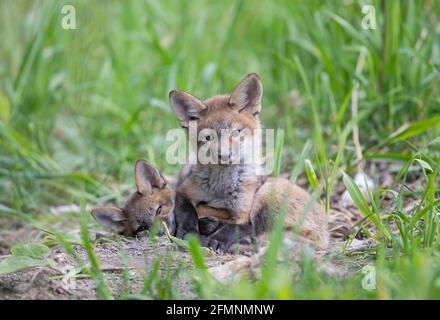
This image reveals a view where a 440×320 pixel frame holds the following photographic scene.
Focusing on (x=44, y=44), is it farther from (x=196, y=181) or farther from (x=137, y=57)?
(x=196, y=181)

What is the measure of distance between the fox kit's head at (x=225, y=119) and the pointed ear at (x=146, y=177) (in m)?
0.34

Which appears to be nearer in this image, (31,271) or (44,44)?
(31,271)

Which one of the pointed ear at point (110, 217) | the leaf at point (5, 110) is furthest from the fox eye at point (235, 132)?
the leaf at point (5, 110)

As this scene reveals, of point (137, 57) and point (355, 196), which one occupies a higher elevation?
point (137, 57)

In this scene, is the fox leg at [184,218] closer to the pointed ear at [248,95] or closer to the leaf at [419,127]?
the pointed ear at [248,95]

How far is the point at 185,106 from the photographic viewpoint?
15.8ft

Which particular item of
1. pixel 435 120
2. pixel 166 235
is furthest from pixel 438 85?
pixel 166 235

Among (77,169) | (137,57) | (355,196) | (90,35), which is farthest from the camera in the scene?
(137,57)

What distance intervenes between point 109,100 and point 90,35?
2.45 feet

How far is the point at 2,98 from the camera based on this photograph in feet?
23.6

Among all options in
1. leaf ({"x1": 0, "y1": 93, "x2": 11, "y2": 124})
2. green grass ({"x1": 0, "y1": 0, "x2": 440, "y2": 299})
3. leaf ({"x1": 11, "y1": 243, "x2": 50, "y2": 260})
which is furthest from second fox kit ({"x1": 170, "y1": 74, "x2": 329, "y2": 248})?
leaf ({"x1": 0, "y1": 93, "x2": 11, "y2": 124})

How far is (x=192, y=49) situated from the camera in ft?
25.7

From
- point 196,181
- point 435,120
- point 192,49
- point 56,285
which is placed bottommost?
point 56,285

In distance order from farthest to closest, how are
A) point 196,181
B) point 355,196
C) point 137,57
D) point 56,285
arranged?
point 137,57
point 196,181
point 355,196
point 56,285
